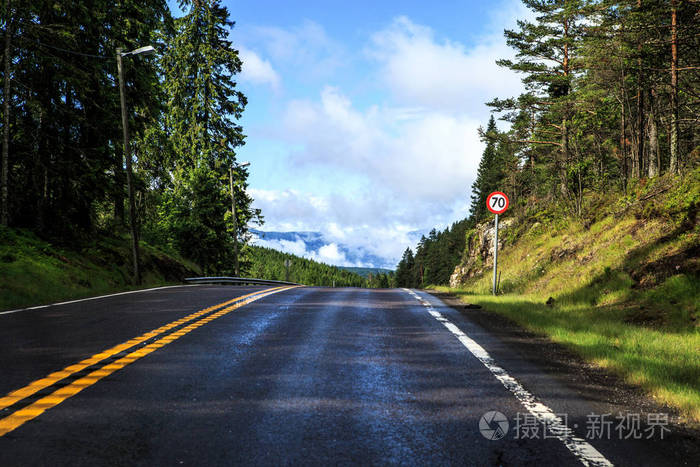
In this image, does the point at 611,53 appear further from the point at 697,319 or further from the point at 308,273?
the point at 308,273

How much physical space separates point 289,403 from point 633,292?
8.76m

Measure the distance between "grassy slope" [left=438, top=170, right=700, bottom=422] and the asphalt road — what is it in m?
1.14

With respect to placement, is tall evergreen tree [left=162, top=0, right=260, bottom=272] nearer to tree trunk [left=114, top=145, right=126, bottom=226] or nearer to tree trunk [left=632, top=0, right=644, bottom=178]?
tree trunk [left=114, top=145, right=126, bottom=226]

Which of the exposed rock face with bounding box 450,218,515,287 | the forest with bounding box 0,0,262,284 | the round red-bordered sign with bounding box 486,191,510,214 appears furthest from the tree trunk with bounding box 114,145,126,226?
the exposed rock face with bounding box 450,218,515,287

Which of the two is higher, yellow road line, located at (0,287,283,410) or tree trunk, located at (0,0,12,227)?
tree trunk, located at (0,0,12,227)

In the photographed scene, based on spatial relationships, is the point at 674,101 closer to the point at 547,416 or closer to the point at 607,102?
the point at 607,102

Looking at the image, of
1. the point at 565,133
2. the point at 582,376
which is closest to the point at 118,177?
the point at 582,376

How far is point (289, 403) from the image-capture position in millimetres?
3826

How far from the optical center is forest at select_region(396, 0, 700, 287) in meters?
14.5

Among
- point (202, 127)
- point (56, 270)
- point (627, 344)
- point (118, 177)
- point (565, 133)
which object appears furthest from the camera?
point (202, 127)

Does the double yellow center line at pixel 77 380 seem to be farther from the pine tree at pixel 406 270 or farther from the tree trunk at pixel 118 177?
the pine tree at pixel 406 270

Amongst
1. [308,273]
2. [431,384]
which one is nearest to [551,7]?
[431,384]

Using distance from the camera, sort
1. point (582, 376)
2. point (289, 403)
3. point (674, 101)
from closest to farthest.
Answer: point (289, 403)
point (582, 376)
point (674, 101)

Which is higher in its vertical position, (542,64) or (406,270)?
(542,64)
